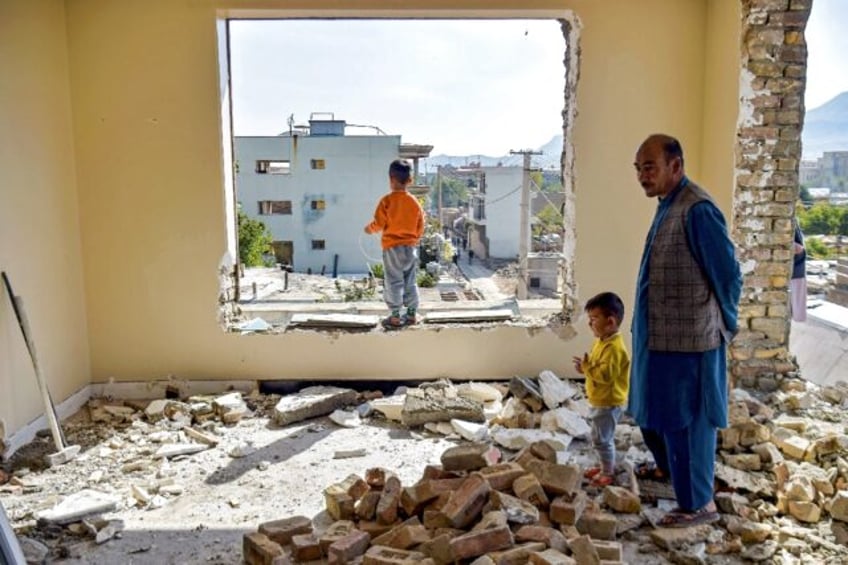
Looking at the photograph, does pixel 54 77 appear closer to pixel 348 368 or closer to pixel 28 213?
pixel 28 213

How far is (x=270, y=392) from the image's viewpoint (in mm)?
4961

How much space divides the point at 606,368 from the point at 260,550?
70.1 inches

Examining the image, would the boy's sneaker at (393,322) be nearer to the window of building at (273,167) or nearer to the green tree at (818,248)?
the green tree at (818,248)

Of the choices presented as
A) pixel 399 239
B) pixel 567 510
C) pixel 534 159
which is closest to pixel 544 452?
pixel 567 510

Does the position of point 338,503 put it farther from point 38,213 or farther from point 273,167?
point 273,167

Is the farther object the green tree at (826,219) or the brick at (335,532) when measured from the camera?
the green tree at (826,219)

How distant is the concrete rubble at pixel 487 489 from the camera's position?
2.70 metres

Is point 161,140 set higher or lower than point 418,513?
higher

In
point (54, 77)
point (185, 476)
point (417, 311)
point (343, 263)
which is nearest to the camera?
point (185, 476)

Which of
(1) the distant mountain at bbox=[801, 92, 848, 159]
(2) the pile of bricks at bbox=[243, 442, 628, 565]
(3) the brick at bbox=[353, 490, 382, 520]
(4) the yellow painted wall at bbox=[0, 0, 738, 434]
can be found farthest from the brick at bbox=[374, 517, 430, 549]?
(1) the distant mountain at bbox=[801, 92, 848, 159]

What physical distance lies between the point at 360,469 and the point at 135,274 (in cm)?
237

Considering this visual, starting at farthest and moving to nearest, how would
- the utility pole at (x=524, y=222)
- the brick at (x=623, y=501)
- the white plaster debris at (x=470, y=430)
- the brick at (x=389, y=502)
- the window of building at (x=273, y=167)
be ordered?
the window of building at (x=273, y=167) → the utility pole at (x=524, y=222) → the white plaster debris at (x=470, y=430) → the brick at (x=623, y=501) → the brick at (x=389, y=502)

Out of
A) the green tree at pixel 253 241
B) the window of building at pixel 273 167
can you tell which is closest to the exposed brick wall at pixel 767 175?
the green tree at pixel 253 241

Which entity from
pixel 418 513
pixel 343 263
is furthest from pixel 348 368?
pixel 343 263
